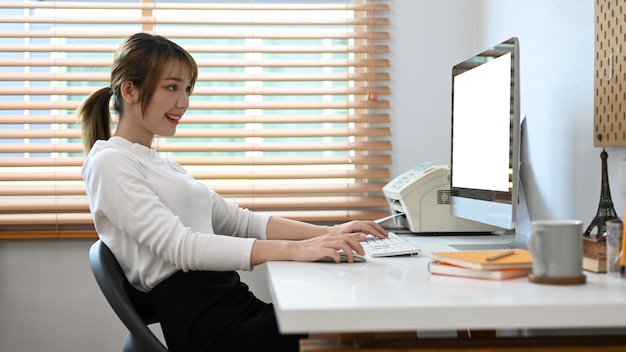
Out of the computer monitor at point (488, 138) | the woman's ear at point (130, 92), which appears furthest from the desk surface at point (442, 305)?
the woman's ear at point (130, 92)

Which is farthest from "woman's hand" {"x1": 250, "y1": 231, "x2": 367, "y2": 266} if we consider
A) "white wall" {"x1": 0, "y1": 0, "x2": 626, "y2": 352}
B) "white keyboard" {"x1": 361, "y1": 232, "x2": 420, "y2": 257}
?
"white wall" {"x1": 0, "y1": 0, "x2": 626, "y2": 352}

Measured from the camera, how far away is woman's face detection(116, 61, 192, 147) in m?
1.79

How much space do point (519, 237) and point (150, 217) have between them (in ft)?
3.70

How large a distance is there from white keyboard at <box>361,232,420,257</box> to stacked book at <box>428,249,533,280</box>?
28cm

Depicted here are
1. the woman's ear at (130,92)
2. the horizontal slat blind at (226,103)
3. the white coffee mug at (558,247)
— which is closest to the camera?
the white coffee mug at (558,247)

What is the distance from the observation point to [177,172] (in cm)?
190

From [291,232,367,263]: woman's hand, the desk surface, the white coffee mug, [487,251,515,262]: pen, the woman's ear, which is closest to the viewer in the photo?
the desk surface

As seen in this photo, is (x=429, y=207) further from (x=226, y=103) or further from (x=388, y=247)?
(x=226, y=103)

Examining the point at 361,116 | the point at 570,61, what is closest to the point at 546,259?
the point at 570,61

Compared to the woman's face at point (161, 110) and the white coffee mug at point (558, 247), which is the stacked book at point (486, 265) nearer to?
the white coffee mug at point (558, 247)

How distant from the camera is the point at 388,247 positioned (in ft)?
5.61

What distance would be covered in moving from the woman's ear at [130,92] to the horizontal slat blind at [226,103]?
112cm

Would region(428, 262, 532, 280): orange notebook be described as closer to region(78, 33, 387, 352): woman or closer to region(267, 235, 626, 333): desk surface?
region(267, 235, 626, 333): desk surface

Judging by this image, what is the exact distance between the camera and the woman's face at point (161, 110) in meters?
1.79
